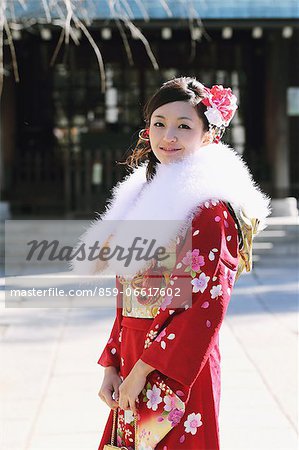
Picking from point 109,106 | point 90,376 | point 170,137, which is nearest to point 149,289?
point 170,137

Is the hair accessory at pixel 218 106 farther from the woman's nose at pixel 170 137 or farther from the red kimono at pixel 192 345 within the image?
the red kimono at pixel 192 345

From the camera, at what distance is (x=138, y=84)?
1430 centimetres

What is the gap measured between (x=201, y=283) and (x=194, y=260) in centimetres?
7

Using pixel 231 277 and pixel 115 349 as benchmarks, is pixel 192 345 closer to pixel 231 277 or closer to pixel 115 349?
pixel 231 277

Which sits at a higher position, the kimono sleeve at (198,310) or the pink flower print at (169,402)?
the kimono sleeve at (198,310)

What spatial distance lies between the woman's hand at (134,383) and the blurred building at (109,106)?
10263 millimetres

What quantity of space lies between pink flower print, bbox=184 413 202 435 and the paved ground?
1.72 metres

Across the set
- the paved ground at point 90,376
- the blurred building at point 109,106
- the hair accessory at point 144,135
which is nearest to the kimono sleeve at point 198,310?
the hair accessory at point 144,135

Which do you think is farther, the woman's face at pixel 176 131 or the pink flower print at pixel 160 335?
the woman's face at pixel 176 131

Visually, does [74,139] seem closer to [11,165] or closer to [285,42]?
[11,165]

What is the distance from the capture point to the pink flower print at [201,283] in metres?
2.23

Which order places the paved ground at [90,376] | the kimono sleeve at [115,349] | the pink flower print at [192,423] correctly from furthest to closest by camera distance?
the paved ground at [90,376] < the kimono sleeve at [115,349] < the pink flower print at [192,423]

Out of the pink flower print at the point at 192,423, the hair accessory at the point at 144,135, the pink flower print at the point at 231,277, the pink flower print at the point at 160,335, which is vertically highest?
the hair accessory at the point at 144,135

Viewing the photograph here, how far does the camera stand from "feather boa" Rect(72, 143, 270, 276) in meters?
2.33
